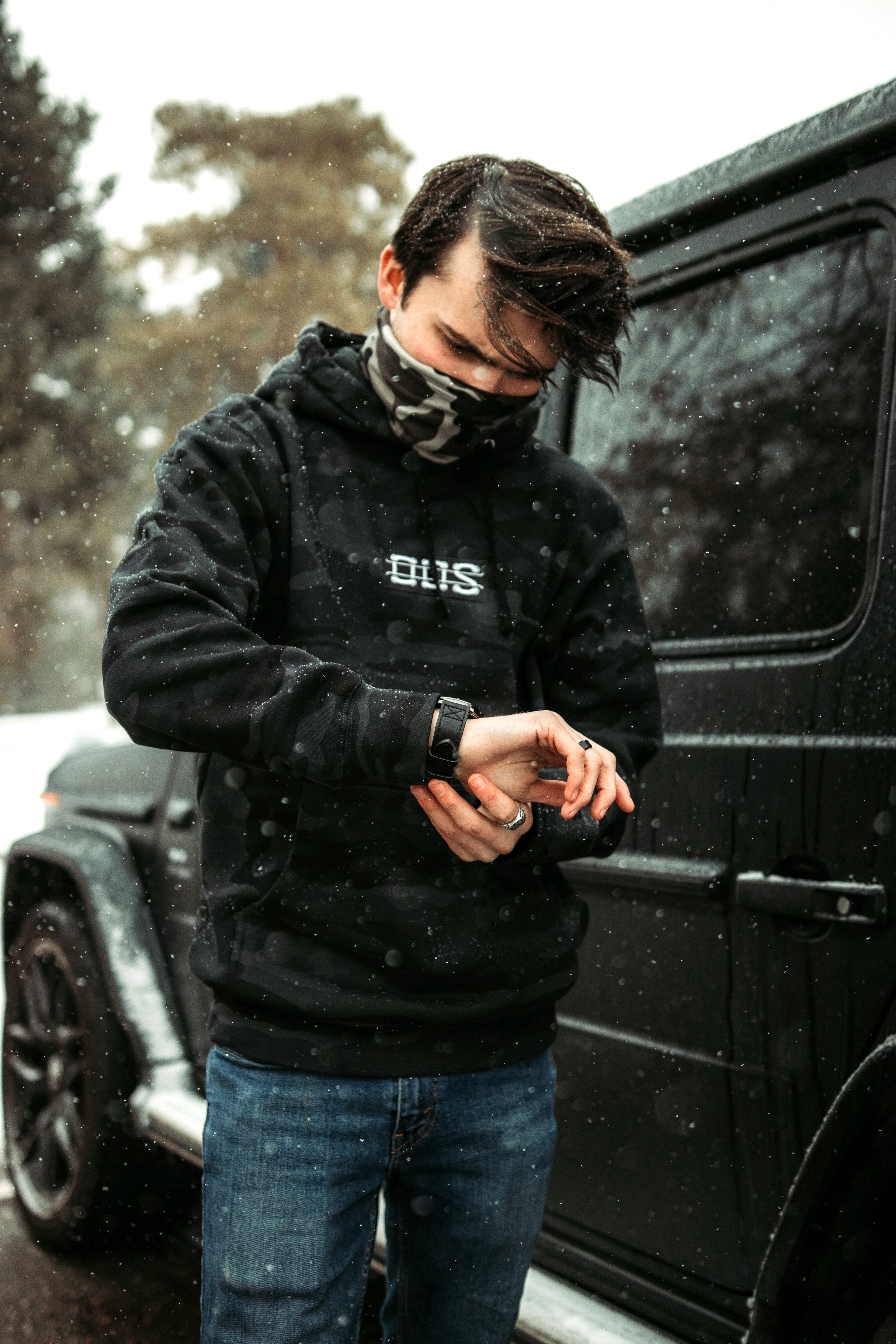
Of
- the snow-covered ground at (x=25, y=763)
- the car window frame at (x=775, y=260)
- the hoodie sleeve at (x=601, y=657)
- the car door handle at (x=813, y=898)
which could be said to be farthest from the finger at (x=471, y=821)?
the snow-covered ground at (x=25, y=763)

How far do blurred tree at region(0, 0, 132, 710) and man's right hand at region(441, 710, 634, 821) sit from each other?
2334 centimetres

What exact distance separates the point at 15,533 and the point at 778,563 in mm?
24006

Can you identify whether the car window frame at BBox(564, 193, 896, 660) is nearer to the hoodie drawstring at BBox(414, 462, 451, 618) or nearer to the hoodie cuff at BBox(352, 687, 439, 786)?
the hoodie drawstring at BBox(414, 462, 451, 618)

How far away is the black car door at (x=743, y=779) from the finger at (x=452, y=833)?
0.65 m

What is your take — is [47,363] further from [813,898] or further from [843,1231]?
[843,1231]

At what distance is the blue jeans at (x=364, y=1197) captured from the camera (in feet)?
4.28

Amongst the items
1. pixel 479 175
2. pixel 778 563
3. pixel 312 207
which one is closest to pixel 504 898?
pixel 778 563

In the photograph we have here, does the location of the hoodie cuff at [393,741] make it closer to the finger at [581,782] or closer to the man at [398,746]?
the man at [398,746]

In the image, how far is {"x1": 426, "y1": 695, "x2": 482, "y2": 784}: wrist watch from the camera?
1.19 m

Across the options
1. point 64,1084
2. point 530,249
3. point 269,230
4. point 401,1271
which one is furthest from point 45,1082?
point 269,230

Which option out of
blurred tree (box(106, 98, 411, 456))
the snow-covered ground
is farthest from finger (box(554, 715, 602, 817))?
blurred tree (box(106, 98, 411, 456))

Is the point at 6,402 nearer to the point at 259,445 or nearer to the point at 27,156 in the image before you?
the point at 27,156

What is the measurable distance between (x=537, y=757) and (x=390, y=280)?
2.34ft

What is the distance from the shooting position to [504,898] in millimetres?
1444
